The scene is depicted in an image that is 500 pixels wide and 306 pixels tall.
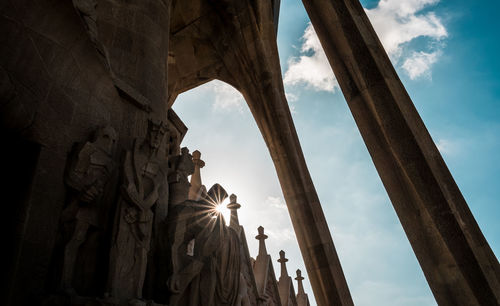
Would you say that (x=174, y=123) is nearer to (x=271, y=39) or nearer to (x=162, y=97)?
(x=162, y=97)

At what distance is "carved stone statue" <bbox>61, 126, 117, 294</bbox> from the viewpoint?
111 inches

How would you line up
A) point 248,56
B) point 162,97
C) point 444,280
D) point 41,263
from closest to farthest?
point 41,263 < point 444,280 < point 162,97 < point 248,56

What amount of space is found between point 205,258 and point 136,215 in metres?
1.01

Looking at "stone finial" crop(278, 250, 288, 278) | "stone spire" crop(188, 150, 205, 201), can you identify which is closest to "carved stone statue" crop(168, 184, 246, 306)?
"stone spire" crop(188, 150, 205, 201)

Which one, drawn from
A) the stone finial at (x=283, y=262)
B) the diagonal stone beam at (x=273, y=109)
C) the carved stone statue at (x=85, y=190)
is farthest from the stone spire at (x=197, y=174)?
the carved stone statue at (x=85, y=190)

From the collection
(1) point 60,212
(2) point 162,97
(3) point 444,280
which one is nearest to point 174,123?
(2) point 162,97

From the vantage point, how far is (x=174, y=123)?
234 inches

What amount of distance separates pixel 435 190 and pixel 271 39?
26.0 feet

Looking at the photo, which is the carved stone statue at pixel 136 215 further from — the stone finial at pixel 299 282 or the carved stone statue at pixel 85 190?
the stone finial at pixel 299 282

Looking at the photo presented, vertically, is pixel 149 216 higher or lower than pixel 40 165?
lower

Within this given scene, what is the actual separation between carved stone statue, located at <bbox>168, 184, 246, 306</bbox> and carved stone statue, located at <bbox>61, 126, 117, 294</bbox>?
0.80 metres

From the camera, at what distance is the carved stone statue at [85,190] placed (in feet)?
9.29

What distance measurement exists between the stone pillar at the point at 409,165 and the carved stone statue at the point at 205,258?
83.4 inches

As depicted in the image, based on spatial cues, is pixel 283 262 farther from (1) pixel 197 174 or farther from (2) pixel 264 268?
(1) pixel 197 174
